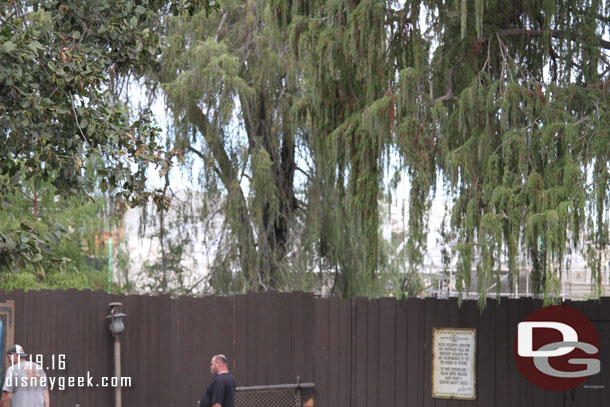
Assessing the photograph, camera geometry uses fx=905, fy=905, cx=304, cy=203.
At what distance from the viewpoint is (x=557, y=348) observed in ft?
Result: 42.5

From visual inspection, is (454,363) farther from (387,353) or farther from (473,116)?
(473,116)

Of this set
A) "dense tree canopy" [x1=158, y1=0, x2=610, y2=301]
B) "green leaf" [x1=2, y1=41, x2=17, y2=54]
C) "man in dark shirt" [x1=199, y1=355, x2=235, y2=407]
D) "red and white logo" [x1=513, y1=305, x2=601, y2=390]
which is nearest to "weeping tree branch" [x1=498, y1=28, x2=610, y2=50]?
"dense tree canopy" [x1=158, y1=0, x2=610, y2=301]

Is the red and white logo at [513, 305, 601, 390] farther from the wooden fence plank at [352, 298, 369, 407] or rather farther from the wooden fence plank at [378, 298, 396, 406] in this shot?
the wooden fence plank at [352, 298, 369, 407]

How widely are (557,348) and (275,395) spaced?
4.21 m

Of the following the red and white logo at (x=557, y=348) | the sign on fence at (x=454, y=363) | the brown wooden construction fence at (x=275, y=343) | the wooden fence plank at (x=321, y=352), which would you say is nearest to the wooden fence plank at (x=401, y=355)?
the brown wooden construction fence at (x=275, y=343)

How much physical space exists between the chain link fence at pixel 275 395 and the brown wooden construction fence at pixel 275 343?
147 mm

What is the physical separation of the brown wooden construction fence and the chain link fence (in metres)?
0.15

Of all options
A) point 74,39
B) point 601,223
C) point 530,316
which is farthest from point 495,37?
point 74,39

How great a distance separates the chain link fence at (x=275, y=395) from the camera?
13.6 metres

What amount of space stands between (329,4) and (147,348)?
5797mm

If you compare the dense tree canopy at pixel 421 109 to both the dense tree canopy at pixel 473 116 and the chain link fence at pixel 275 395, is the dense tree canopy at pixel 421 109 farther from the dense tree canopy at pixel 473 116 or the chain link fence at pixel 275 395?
the chain link fence at pixel 275 395

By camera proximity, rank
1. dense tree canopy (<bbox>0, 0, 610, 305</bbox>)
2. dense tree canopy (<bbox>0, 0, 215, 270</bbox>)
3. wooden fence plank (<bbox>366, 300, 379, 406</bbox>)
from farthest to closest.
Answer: wooden fence plank (<bbox>366, 300, 379, 406</bbox>), dense tree canopy (<bbox>0, 0, 610, 305</bbox>), dense tree canopy (<bbox>0, 0, 215, 270</bbox>)

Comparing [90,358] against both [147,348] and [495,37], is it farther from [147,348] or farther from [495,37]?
[495,37]

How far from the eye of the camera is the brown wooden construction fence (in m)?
13.2
